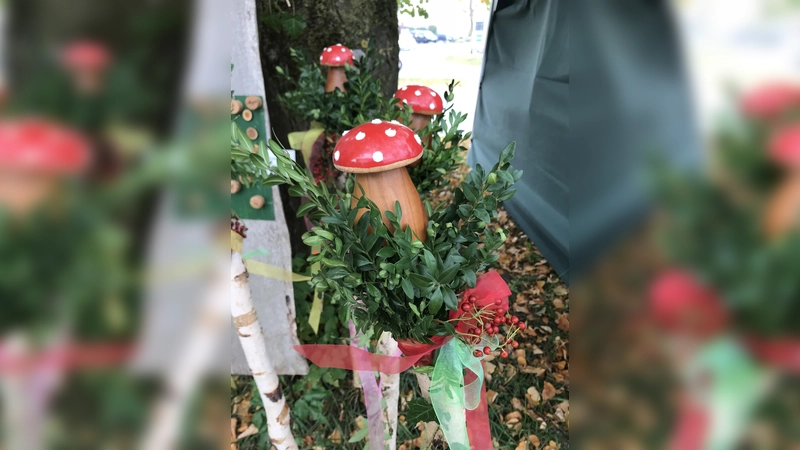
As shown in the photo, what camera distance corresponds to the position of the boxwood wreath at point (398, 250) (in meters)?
0.53

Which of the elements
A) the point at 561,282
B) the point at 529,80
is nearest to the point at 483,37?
the point at 529,80

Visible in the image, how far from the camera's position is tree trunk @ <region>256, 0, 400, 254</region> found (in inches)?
52.2

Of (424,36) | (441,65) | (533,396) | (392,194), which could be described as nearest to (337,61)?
(392,194)

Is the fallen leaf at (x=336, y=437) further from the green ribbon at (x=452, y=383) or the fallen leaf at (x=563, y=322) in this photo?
the fallen leaf at (x=563, y=322)

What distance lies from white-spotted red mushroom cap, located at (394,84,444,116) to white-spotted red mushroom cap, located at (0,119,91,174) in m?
0.76

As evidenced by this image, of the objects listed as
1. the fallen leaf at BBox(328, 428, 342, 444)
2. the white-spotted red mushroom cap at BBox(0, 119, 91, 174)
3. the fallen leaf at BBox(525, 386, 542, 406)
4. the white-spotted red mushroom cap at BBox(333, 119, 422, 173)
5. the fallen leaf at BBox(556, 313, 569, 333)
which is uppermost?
the white-spotted red mushroom cap at BBox(0, 119, 91, 174)

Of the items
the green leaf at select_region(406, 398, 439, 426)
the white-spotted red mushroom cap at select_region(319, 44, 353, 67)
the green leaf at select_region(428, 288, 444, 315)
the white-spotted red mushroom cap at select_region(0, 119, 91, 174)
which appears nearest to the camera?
the white-spotted red mushroom cap at select_region(0, 119, 91, 174)

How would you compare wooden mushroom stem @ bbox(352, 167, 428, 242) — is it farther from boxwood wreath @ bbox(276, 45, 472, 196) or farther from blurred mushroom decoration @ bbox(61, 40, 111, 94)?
blurred mushroom decoration @ bbox(61, 40, 111, 94)

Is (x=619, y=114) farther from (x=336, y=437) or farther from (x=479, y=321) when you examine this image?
(x=336, y=437)

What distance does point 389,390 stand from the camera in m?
0.88

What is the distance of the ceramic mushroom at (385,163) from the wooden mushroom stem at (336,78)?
0.56m

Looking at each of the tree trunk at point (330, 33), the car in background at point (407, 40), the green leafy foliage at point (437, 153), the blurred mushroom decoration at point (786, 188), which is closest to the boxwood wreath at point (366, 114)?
A: the green leafy foliage at point (437, 153)

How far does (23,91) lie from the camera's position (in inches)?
8.9

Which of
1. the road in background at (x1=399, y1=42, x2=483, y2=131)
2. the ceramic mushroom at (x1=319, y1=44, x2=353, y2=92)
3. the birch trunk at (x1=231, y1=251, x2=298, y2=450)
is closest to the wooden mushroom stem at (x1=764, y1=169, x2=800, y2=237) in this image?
the birch trunk at (x1=231, y1=251, x2=298, y2=450)
